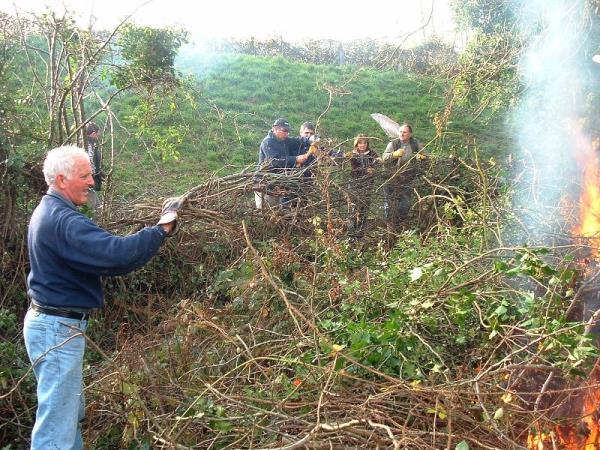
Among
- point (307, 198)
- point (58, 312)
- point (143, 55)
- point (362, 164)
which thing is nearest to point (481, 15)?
point (362, 164)

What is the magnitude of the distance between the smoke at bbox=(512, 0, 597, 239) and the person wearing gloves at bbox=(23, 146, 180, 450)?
3.72 m

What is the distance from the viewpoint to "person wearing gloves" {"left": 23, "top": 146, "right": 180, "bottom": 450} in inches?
116

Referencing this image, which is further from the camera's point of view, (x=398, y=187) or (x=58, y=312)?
(x=398, y=187)

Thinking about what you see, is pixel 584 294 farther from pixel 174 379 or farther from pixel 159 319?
pixel 159 319

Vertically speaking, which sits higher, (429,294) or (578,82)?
(578,82)

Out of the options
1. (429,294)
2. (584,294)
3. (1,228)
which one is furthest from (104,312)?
(584,294)

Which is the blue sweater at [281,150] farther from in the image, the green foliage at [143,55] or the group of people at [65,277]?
the group of people at [65,277]

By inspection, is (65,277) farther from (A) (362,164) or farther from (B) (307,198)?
(A) (362,164)

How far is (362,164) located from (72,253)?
482cm

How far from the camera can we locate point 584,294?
3.56 meters

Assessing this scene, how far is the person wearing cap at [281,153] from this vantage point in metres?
6.54

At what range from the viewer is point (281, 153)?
7.13 meters

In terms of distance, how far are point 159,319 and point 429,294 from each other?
2687 mm

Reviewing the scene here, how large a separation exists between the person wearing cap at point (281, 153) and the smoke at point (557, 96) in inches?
98.8
